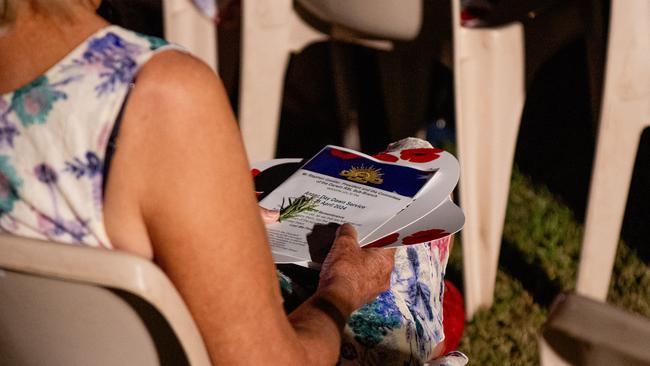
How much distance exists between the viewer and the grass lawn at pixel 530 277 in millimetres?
2299

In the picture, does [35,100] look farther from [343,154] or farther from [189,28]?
[189,28]

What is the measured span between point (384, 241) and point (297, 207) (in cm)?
16


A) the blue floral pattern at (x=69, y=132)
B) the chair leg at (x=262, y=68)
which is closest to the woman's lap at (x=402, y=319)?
the blue floral pattern at (x=69, y=132)

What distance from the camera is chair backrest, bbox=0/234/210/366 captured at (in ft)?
2.41

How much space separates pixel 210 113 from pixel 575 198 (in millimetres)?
2133

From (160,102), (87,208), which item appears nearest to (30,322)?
(87,208)

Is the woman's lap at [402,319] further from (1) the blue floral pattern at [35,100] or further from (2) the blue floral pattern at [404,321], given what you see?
(1) the blue floral pattern at [35,100]

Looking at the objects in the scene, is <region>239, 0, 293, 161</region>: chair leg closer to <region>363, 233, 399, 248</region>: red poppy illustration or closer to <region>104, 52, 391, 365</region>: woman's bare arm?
<region>363, 233, 399, 248</region>: red poppy illustration

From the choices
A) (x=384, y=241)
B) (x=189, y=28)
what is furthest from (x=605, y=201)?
(x=189, y=28)

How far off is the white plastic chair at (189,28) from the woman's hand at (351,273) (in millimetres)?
1099

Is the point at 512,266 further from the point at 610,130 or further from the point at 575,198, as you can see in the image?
the point at 610,130

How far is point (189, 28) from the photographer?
7.61 feet

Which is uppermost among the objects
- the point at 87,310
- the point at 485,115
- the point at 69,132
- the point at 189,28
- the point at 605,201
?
the point at 69,132

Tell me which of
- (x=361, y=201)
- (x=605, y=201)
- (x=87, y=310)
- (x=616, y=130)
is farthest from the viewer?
(x=605, y=201)
